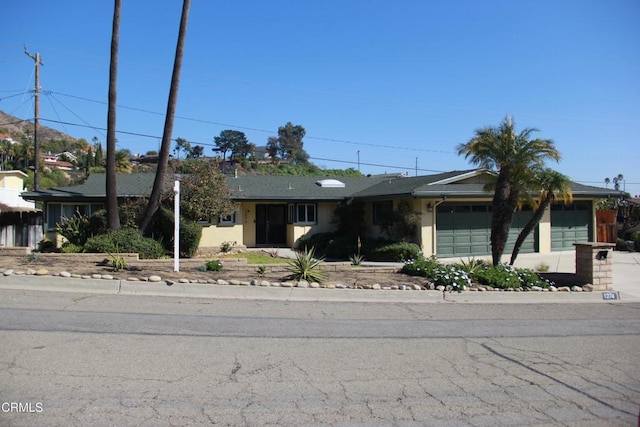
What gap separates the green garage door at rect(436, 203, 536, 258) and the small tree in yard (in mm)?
8685

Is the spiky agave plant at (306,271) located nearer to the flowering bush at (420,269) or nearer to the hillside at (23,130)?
the flowering bush at (420,269)

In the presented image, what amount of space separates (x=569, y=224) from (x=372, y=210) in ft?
30.6

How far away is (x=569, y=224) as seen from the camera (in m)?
24.1

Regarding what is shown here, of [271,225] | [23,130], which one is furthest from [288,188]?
[23,130]

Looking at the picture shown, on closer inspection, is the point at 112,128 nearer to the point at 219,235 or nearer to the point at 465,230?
the point at 219,235

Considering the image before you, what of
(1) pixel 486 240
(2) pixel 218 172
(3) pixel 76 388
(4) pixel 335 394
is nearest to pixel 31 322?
(3) pixel 76 388

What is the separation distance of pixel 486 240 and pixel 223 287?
14.4 metres

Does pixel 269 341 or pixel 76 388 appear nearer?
pixel 76 388

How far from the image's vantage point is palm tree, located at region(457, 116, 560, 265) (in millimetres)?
14852

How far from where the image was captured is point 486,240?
72.8 ft

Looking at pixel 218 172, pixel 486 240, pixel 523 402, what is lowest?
pixel 523 402

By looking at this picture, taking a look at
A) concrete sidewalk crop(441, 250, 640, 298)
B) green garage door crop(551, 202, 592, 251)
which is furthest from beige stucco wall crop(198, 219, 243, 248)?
green garage door crop(551, 202, 592, 251)

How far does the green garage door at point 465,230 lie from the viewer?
21078 mm

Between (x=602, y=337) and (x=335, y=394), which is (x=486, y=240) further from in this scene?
(x=335, y=394)
